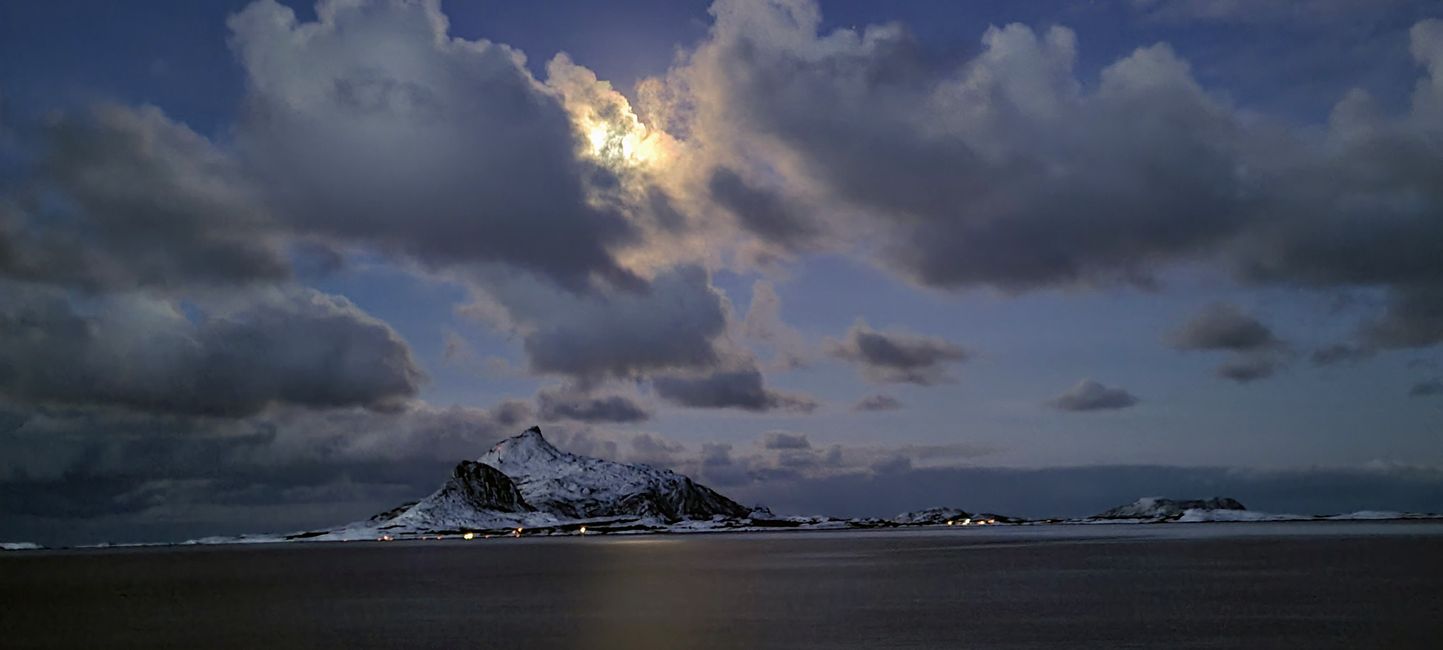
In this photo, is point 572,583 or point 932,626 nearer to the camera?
point 932,626

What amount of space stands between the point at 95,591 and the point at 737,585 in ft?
258

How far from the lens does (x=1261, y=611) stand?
63.5 metres

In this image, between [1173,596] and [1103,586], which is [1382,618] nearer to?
[1173,596]

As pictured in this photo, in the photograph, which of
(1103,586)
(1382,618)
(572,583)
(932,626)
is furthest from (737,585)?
(1382,618)

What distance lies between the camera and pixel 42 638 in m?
63.3

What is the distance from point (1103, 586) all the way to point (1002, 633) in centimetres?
4190

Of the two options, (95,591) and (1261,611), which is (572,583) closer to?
(95,591)

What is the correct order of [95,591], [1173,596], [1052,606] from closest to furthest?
1. [1052,606]
2. [1173,596]
3. [95,591]

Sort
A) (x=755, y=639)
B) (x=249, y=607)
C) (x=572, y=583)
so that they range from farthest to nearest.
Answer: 1. (x=572, y=583)
2. (x=249, y=607)
3. (x=755, y=639)

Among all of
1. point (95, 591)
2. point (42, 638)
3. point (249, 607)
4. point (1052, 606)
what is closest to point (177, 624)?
point (42, 638)

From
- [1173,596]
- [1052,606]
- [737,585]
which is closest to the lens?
[1052,606]

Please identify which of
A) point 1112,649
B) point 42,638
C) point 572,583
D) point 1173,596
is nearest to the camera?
point 1112,649

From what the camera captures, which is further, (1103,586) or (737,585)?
(737,585)

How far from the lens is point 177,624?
236ft
